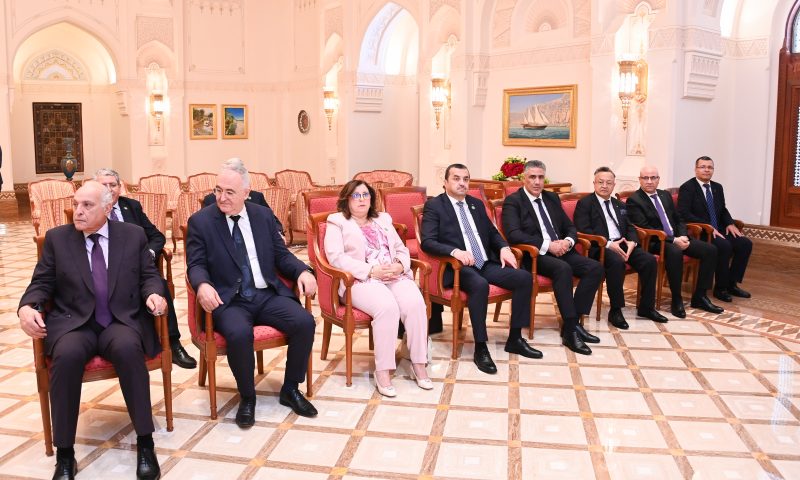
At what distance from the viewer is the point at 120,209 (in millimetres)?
4836

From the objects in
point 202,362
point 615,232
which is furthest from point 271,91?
point 202,362

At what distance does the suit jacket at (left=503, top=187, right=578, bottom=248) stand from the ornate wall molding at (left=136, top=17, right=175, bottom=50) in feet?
34.0

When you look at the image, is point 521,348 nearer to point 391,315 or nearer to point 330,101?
point 391,315

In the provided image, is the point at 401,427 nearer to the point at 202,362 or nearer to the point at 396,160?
the point at 202,362

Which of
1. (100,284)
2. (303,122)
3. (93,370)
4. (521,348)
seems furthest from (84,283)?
(303,122)

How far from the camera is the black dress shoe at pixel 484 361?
468cm

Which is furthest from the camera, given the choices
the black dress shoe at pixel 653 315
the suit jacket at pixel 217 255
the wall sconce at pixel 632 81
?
the wall sconce at pixel 632 81

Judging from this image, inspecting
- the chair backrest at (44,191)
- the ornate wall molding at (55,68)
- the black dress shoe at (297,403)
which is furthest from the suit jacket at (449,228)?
the ornate wall molding at (55,68)

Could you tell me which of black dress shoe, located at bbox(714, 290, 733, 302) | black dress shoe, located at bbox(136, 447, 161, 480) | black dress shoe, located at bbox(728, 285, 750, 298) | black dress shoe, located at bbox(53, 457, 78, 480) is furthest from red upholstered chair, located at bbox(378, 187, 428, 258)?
black dress shoe, located at bbox(53, 457, 78, 480)

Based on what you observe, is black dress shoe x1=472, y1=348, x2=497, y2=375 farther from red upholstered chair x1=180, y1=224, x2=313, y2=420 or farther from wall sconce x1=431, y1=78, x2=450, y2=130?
wall sconce x1=431, y1=78, x2=450, y2=130

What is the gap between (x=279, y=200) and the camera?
29.7 feet

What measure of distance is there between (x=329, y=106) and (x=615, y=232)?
8.05 meters

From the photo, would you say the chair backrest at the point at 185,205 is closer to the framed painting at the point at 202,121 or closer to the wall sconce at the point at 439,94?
the wall sconce at the point at 439,94

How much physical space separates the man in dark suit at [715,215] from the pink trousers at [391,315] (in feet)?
11.8
